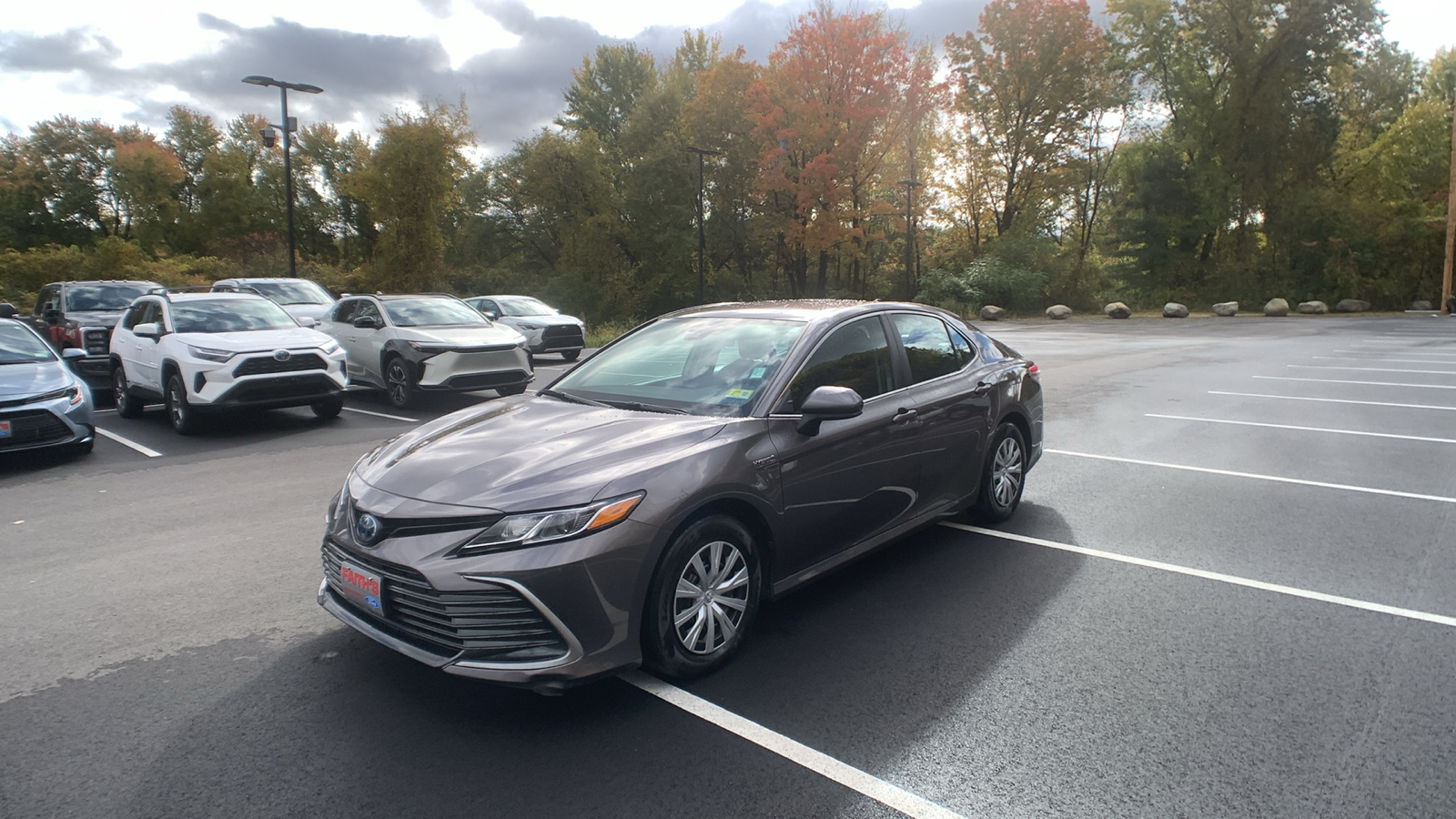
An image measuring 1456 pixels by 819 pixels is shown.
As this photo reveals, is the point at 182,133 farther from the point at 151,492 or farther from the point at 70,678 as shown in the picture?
the point at 70,678

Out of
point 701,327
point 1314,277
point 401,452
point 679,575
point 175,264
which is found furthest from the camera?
point 1314,277

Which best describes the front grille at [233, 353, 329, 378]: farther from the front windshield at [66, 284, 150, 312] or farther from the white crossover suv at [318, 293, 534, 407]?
the front windshield at [66, 284, 150, 312]

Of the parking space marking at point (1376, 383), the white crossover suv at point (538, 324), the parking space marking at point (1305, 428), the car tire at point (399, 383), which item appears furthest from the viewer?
the white crossover suv at point (538, 324)

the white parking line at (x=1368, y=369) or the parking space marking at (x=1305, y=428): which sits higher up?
the white parking line at (x=1368, y=369)

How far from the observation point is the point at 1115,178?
5244cm

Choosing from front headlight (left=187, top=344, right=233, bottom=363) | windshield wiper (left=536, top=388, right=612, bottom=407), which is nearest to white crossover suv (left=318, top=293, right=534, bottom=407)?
front headlight (left=187, top=344, right=233, bottom=363)

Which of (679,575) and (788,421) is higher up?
(788,421)

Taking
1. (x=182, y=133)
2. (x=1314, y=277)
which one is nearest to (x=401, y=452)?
(x=1314, y=277)

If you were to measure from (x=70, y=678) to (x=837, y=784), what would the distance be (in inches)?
126

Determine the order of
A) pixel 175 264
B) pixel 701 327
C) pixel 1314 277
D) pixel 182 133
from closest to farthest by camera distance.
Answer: pixel 701 327, pixel 175 264, pixel 1314 277, pixel 182 133

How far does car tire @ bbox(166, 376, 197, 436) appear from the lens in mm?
A: 9719

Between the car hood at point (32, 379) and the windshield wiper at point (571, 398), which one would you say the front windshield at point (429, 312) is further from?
the windshield wiper at point (571, 398)

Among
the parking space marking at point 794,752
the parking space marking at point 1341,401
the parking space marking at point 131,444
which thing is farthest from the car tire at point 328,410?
the parking space marking at point 1341,401

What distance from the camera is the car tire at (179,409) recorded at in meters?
9.72
